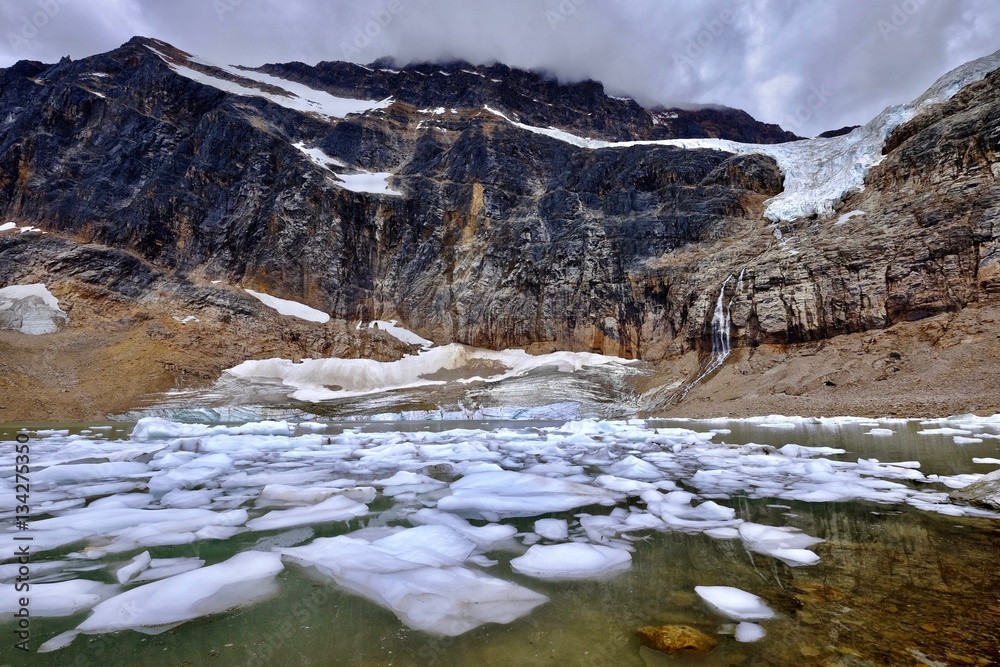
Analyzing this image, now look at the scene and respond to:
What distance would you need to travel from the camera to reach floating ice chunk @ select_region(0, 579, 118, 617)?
2.01m

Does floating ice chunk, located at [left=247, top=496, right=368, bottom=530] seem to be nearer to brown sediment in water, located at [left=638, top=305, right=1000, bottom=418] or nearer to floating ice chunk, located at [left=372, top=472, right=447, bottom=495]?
floating ice chunk, located at [left=372, top=472, right=447, bottom=495]

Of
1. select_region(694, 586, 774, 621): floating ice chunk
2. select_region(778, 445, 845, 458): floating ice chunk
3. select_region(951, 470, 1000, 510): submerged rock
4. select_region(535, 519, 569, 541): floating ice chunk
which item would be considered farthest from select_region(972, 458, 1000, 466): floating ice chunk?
select_region(694, 586, 774, 621): floating ice chunk

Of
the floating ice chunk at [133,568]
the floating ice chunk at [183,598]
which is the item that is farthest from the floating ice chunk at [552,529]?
the floating ice chunk at [133,568]

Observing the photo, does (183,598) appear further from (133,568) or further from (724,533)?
(724,533)

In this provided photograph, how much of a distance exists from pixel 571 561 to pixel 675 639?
0.89m

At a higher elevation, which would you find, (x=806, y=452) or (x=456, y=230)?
(x=456, y=230)

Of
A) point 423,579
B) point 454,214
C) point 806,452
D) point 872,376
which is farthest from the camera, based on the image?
point 454,214

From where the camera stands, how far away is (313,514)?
370 cm

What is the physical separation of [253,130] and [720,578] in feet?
188

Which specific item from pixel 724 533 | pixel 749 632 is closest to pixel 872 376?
pixel 724 533

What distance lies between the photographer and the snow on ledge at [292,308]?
41312 millimetres

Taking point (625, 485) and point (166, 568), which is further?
point (625, 485)

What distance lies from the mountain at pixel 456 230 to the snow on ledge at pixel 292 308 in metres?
0.74

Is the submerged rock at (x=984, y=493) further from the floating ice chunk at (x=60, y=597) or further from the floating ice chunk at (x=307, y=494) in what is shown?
the floating ice chunk at (x=60, y=597)
